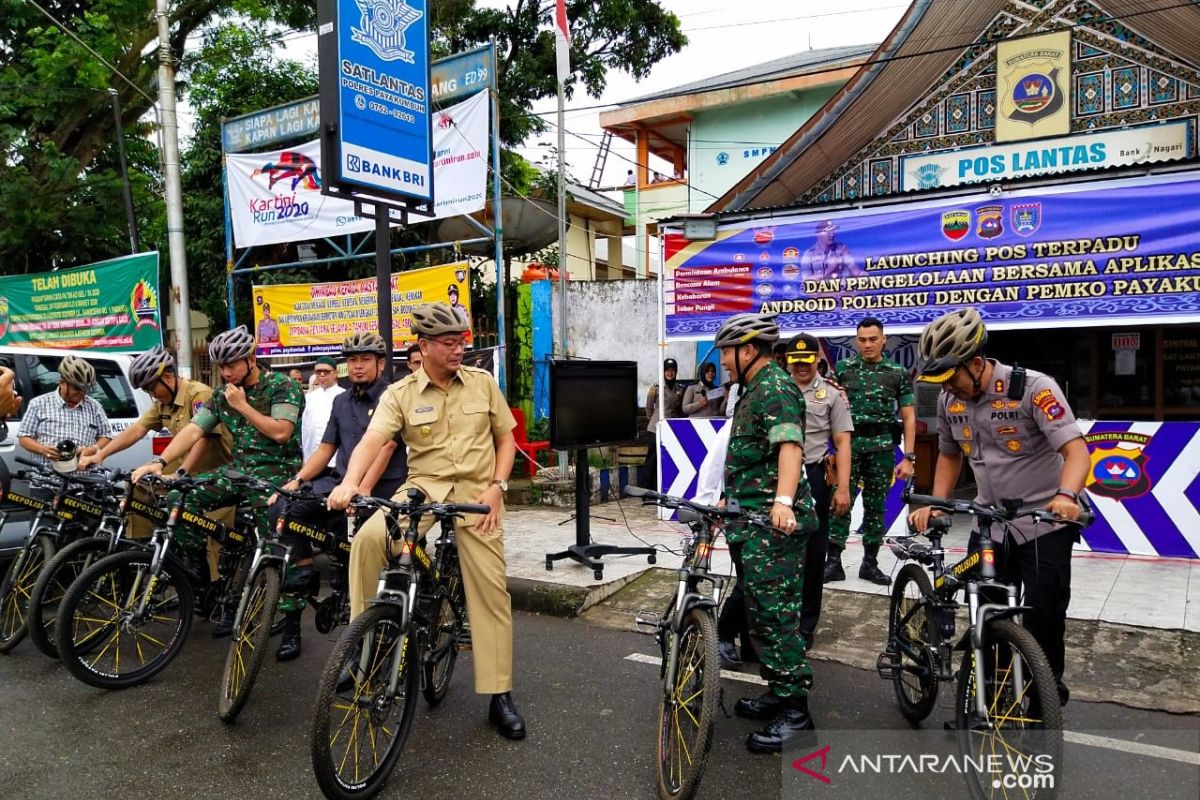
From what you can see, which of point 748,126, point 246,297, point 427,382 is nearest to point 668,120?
point 748,126

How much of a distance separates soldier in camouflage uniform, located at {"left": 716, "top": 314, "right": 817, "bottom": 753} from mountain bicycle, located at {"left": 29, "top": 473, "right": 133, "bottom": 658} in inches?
139

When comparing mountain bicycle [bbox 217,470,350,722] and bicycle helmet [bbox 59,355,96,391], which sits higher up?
bicycle helmet [bbox 59,355,96,391]

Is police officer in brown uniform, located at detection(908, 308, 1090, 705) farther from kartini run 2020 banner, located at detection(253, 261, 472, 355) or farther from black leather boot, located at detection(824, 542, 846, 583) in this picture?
kartini run 2020 banner, located at detection(253, 261, 472, 355)

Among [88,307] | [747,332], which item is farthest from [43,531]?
[88,307]

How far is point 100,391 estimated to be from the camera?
293 inches

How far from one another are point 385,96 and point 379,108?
140mm

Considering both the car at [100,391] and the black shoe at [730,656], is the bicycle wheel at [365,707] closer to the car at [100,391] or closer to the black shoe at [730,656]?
the black shoe at [730,656]

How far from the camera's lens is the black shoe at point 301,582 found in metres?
4.75

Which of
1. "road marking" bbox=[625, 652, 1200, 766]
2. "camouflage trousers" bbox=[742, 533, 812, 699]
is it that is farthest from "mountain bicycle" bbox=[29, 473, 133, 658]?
"road marking" bbox=[625, 652, 1200, 766]

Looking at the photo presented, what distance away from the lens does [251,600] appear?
420 cm

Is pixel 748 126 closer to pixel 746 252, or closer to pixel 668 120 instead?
pixel 668 120

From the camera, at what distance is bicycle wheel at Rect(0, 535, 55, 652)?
5.13 metres

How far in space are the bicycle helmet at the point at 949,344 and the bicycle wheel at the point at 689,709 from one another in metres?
1.37

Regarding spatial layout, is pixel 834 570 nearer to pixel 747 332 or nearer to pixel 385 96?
pixel 747 332
